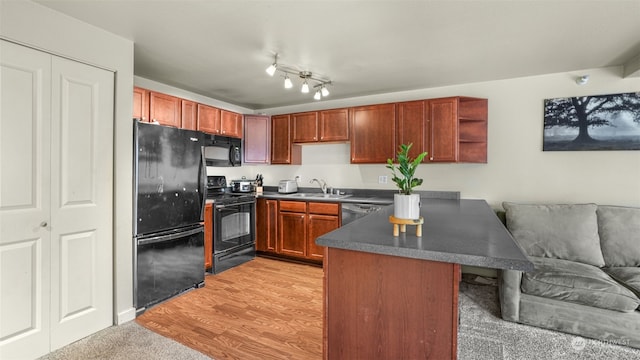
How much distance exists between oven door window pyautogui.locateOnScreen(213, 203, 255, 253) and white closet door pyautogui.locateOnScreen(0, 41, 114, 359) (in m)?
1.30

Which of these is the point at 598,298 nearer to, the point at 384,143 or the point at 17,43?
the point at 384,143

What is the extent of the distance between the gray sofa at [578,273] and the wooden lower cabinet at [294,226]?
6.56 feet

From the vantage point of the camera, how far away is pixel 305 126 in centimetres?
427

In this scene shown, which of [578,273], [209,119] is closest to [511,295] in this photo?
[578,273]

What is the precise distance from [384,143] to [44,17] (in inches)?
130

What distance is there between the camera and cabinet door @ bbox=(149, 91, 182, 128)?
10.2ft

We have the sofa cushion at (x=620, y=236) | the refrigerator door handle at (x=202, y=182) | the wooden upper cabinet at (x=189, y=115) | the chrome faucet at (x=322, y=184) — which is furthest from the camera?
the chrome faucet at (x=322, y=184)

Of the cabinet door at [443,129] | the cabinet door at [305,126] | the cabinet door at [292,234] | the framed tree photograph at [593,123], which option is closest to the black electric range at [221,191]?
the cabinet door at [292,234]

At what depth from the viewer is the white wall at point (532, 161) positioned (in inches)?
115

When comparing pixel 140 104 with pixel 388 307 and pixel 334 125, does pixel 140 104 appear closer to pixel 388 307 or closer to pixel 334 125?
pixel 334 125

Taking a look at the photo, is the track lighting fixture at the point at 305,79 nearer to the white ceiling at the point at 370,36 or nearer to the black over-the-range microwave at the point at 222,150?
the white ceiling at the point at 370,36

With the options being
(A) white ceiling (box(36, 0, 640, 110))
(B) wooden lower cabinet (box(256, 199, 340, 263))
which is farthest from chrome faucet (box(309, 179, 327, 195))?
(A) white ceiling (box(36, 0, 640, 110))

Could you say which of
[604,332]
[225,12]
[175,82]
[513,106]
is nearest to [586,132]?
[513,106]

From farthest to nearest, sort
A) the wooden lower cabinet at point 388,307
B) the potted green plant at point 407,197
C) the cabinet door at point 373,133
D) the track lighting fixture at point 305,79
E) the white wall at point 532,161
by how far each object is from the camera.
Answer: the cabinet door at point 373,133 < the white wall at point 532,161 < the track lighting fixture at point 305,79 < the potted green plant at point 407,197 < the wooden lower cabinet at point 388,307
